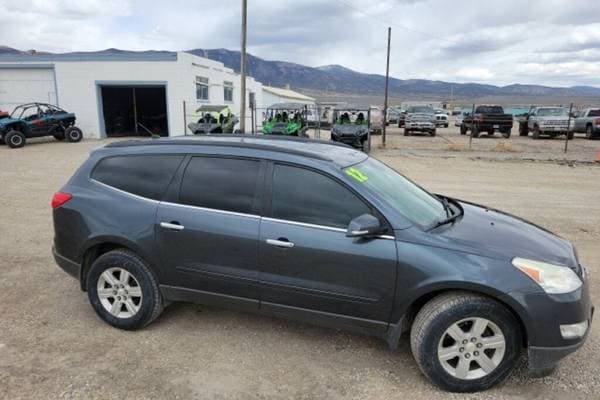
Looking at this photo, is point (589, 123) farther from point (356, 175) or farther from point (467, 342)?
point (467, 342)

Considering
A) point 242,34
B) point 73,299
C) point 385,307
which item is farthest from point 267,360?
point 242,34

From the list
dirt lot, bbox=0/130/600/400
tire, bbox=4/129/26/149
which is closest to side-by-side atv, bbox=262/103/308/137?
tire, bbox=4/129/26/149

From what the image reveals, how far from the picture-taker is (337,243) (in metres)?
3.26

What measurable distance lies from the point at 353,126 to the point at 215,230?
15.8 metres

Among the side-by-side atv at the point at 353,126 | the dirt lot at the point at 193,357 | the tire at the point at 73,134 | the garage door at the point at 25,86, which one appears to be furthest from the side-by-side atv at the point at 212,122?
the dirt lot at the point at 193,357

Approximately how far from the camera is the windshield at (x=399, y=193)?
11.3 ft

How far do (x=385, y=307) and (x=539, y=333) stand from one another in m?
0.97

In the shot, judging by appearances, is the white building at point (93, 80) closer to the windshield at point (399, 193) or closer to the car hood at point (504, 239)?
the windshield at point (399, 193)

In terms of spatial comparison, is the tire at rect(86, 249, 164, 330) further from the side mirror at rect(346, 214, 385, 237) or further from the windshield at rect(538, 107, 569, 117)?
the windshield at rect(538, 107, 569, 117)

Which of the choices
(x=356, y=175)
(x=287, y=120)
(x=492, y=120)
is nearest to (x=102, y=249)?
(x=356, y=175)

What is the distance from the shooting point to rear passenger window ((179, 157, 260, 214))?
3.58 m

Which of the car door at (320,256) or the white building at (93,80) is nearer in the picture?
the car door at (320,256)

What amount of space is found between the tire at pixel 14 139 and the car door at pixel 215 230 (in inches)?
721

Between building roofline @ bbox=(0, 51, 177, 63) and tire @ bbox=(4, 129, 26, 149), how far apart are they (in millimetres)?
6012
